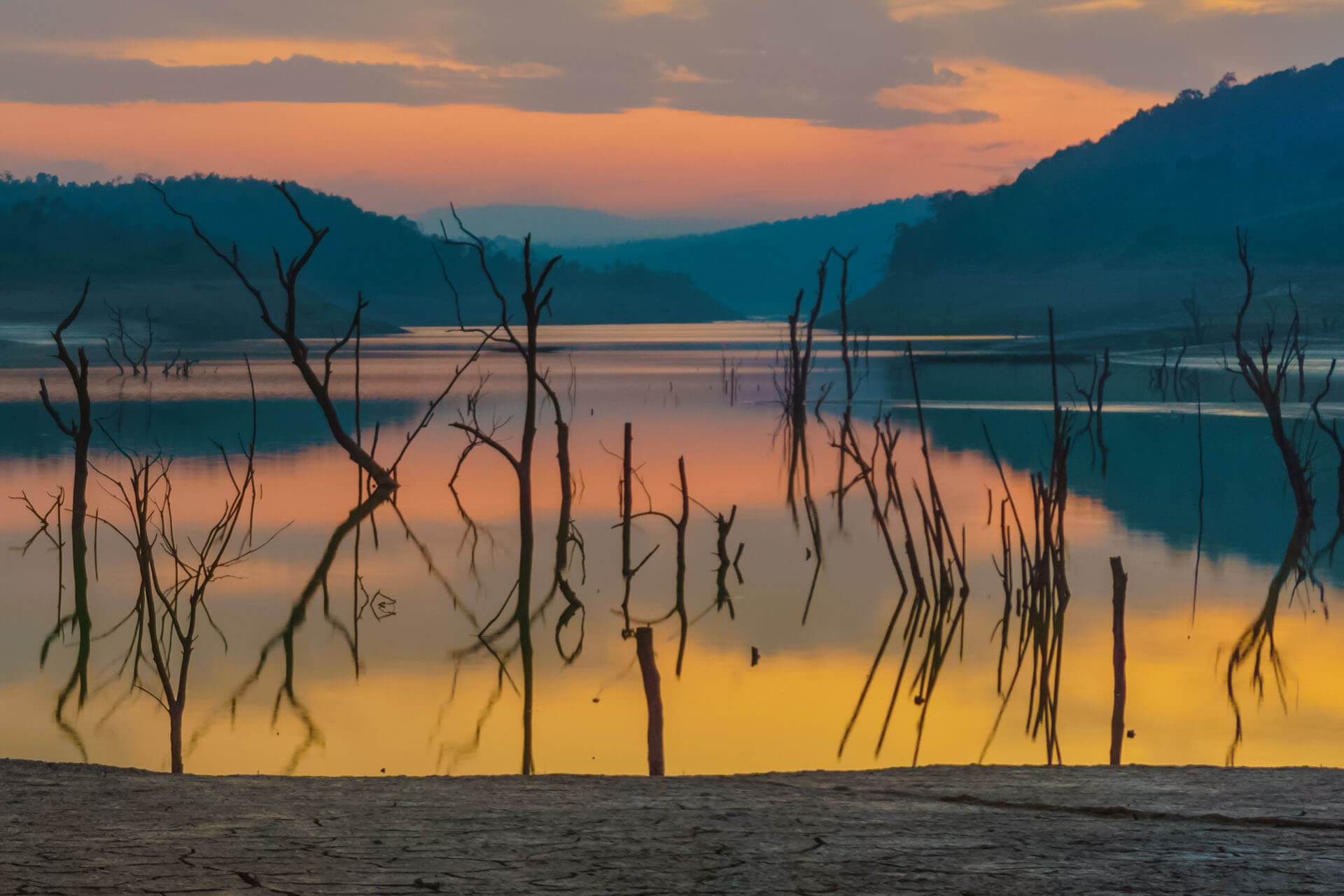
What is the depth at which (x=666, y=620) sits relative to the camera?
1071cm

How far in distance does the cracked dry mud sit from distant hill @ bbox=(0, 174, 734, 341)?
2610 inches

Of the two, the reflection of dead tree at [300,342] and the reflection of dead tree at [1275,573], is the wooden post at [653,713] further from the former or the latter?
the reflection of dead tree at [300,342]

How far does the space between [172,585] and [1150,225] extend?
123061 millimetres

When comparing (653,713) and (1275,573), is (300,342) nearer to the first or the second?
(1275,573)

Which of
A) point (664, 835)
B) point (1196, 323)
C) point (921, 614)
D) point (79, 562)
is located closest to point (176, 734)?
point (664, 835)

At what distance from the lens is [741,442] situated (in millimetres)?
24750

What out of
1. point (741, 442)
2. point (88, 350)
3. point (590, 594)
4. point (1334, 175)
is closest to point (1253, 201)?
point (1334, 175)

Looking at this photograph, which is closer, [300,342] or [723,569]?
[723,569]

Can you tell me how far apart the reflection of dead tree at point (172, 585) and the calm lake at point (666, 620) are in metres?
0.18

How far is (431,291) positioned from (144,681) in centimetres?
16767

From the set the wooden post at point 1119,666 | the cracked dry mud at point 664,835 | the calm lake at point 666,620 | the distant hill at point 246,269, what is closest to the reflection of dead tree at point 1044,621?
the calm lake at point 666,620

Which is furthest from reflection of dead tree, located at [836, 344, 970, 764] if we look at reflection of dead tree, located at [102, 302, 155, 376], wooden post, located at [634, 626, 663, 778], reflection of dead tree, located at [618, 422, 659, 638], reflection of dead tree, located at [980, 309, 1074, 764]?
reflection of dead tree, located at [102, 302, 155, 376]

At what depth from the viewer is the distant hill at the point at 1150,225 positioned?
97250 mm

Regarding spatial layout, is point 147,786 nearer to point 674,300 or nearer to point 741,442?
point 741,442
